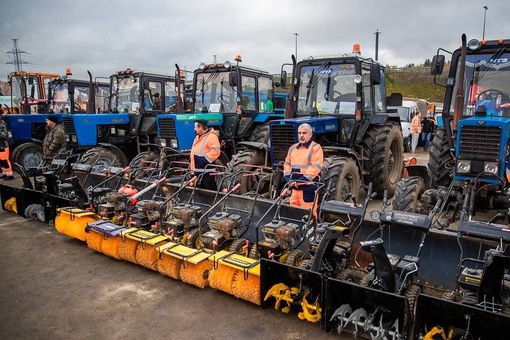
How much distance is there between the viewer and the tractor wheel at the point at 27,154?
415 inches

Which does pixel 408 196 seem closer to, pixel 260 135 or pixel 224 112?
→ pixel 260 135

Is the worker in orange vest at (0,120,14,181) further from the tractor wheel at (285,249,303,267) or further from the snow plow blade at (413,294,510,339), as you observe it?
the snow plow blade at (413,294,510,339)

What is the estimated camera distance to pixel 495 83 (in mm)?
4707

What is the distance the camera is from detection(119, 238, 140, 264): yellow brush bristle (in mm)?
4488

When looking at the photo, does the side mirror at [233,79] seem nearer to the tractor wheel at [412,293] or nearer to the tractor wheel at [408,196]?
the tractor wheel at [408,196]

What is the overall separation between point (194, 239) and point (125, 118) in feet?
18.4

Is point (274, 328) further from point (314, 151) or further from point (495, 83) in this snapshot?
point (495, 83)


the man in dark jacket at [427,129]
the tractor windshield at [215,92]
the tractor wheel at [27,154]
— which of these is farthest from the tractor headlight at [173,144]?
the man in dark jacket at [427,129]

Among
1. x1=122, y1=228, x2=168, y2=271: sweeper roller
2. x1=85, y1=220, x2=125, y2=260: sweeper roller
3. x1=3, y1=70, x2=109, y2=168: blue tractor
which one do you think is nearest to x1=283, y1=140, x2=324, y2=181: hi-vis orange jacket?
x1=122, y1=228, x2=168, y2=271: sweeper roller

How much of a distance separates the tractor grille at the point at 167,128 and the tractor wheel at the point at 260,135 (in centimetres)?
152

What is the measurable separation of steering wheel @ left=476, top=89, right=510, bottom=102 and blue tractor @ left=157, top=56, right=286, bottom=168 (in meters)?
3.93

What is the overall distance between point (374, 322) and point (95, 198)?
420cm

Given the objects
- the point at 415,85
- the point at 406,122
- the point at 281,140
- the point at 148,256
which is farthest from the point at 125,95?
the point at 415,85

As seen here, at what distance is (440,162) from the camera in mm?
5066
